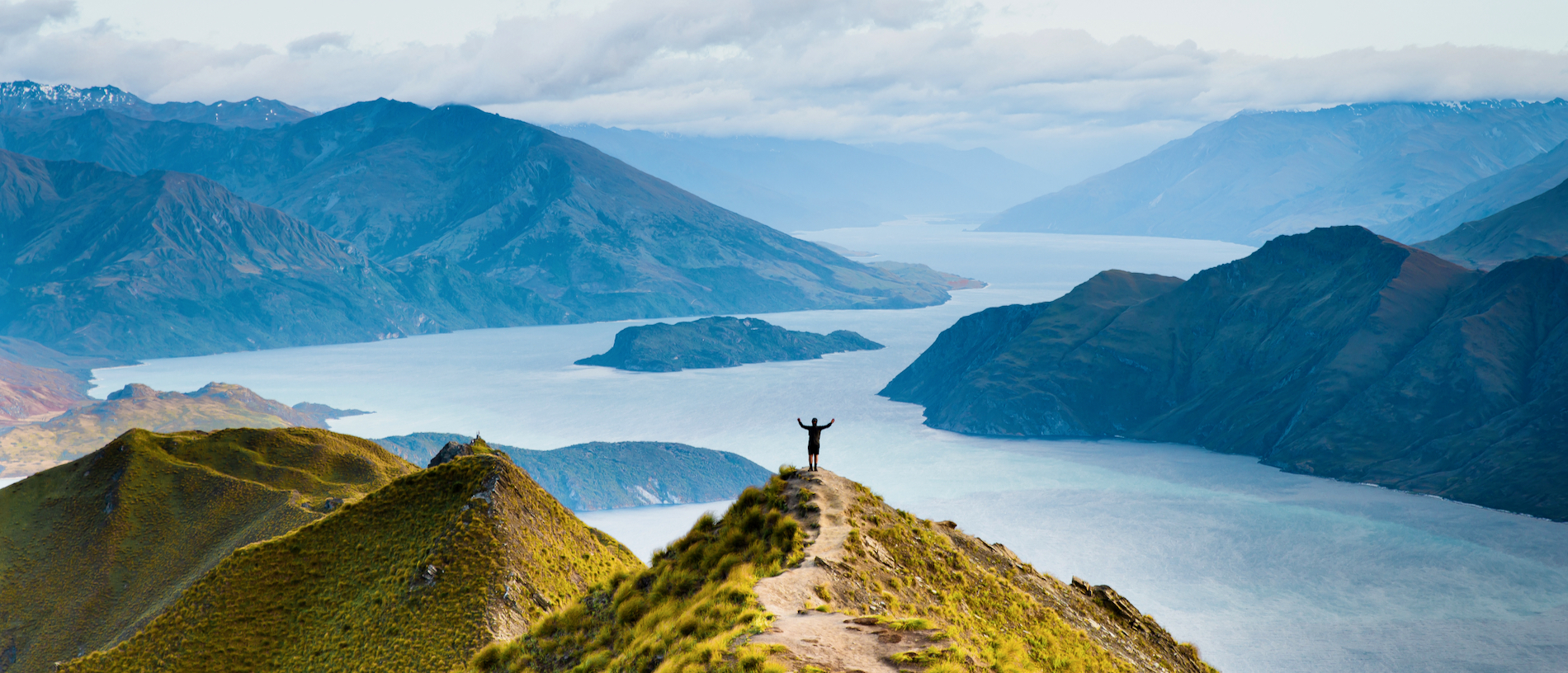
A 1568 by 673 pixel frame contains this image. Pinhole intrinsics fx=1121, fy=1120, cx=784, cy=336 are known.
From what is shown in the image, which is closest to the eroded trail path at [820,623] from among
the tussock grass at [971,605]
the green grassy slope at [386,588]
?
the tussock grass at [971,605]

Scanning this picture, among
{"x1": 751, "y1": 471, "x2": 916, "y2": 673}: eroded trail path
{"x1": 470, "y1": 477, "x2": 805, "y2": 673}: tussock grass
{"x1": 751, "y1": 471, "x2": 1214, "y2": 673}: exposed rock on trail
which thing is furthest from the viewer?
{"x1": 470, "y1": 477, "x2": 805, "y2": 673}: tussock grass

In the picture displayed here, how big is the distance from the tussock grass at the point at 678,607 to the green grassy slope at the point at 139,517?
45.8 metres

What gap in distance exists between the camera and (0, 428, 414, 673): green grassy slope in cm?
8612

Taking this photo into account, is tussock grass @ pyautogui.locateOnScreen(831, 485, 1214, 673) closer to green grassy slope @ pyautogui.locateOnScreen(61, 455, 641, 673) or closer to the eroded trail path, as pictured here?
the eroded trail path

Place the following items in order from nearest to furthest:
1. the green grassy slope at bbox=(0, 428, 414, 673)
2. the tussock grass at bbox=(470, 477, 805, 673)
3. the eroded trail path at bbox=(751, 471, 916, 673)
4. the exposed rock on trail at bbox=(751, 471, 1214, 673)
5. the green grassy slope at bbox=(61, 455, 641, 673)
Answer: the eroded trail path at bbox=(751, 471, 916, 673), the exposed rock on trail at bbox=(751, 471, 1214, 673), the tussock grass at bbox=(470, 477, 805, 673), the green grassy slope at bbox=(61, 455, 641, 673), the green grassy slope at bbox=(0, 428, 414, 673)

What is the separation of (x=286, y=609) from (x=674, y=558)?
1162 inches

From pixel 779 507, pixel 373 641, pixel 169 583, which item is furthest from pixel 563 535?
pixel 169 583

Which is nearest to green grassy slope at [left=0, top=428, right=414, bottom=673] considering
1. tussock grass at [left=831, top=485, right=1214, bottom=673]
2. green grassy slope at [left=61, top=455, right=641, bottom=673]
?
green grassy slope at [left=61, top=455, right=641, bottom=673]

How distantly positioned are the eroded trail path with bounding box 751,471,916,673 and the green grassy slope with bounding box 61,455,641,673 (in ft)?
64.9

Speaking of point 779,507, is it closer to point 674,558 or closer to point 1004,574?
point 674,558

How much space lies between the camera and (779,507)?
44688 mm

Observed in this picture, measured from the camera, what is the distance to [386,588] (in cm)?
6056

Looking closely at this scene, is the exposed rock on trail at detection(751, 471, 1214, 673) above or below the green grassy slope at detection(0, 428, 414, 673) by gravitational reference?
above

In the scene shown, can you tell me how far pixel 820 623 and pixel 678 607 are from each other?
23.8ft
